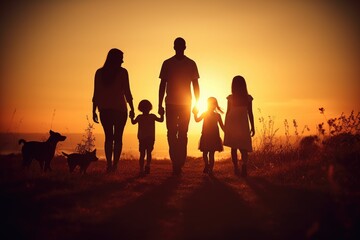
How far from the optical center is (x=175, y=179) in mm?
9109

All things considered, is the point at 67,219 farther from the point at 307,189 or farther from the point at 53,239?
the point at 307,189

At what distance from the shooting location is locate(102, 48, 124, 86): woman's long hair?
9.46 m

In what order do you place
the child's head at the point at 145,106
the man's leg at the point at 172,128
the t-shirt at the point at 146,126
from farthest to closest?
1. the child's head at the point at 145,106
2. the t-shirt at the point at 146,126
3. the man's leg at the point at 172,128

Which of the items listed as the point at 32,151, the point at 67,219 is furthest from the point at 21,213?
the point at 32,151

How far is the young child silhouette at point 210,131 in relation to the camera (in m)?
10.6

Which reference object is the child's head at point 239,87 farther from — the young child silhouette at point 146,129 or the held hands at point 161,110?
the young child silhouette at point 146,129

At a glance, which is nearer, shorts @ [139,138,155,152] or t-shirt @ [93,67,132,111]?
t-shirt @ [93,67,132,111]

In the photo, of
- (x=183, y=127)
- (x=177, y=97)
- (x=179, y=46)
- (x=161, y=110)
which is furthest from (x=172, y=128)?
(x=179, y=46)

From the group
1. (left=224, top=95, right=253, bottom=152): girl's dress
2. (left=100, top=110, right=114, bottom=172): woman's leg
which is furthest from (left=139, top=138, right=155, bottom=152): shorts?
(left=224, top=95, right=253, bottom=152): girl's dress

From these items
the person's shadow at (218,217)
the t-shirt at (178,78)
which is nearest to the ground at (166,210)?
the person's shadow at (218,217)

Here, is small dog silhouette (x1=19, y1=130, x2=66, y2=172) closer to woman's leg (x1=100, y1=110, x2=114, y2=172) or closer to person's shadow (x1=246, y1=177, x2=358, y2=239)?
woman's leg (x1=100, y1=110, x2=114, y2=172)

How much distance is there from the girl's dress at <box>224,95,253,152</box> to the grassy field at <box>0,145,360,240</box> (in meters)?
1.90

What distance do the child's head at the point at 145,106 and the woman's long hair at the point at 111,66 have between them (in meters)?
1.35

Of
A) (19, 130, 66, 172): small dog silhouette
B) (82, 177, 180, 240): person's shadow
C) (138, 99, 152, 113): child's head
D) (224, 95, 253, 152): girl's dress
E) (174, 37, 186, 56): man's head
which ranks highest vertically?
(174, 37, 186, 56): man's head
